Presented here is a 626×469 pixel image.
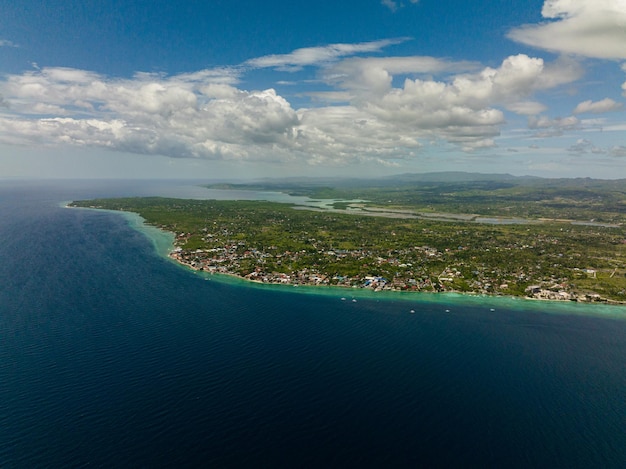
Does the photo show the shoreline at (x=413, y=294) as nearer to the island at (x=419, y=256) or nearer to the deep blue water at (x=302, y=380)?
the island at (x=419, y=256)

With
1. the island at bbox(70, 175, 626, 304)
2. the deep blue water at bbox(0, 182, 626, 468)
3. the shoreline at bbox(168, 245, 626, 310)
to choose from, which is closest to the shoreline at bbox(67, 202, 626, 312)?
the shoreline at bbox(168, 245, 626, 310)

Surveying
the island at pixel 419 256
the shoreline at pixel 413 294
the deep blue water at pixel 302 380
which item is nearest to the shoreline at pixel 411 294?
the shoreline at pixel 413 294

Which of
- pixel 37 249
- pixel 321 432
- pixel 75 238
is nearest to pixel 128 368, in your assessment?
pixel 321 432

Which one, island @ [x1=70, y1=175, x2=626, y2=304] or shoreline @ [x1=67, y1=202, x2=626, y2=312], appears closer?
shoreline @ [x1=67, y1=202, x2=626, y2=312]

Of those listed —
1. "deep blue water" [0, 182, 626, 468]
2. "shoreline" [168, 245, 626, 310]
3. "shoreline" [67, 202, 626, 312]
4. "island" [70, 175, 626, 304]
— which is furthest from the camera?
"island" [70, 175, 626, 304]

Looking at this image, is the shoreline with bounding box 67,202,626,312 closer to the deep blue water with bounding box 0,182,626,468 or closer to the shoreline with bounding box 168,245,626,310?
the shoreline with bounding box 168,245,626,310

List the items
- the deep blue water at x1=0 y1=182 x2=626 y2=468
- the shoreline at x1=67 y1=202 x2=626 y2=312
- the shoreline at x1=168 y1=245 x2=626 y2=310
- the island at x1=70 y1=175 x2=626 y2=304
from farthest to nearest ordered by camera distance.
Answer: the island at x1=70 y1=175 x2=626 y2=304, the shoreline at x1=168 y1=245 x2=626 y2=310, the shoreline at x1=67 y1=202 x2=626 y2=312, the deep blue water at x1=0 y1=182 x2=626 y2=468

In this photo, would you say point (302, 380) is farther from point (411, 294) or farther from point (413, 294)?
point (413, 294)

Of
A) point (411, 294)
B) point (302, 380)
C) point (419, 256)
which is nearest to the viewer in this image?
point (302, 380)

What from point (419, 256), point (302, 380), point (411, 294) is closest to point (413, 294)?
point (411, 294)
